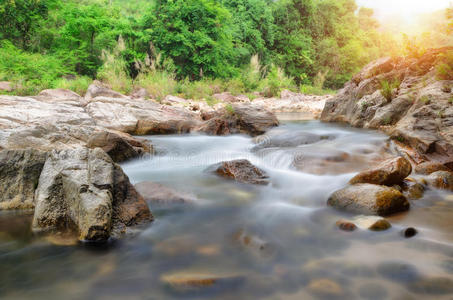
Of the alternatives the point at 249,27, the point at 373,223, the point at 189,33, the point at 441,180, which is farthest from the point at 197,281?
the point at 249,27

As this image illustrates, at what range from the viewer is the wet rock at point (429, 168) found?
4.29 m

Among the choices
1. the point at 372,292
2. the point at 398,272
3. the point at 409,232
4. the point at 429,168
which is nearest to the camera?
the point at 372,292

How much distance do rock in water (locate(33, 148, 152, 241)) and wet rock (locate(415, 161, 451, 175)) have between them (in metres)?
3.84

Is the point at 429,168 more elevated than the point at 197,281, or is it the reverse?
the point at 429,168

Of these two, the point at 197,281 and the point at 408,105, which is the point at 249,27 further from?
the point at 197,281

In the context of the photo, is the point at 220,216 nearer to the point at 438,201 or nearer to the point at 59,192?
the point at 59,192

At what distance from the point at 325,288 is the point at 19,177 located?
320 cm

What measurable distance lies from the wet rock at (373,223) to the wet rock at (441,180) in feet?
5.12

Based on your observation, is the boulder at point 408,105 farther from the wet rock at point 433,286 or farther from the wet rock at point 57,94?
the wet rock at point 57,94

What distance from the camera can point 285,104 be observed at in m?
14.4

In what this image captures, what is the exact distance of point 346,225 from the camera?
284cm

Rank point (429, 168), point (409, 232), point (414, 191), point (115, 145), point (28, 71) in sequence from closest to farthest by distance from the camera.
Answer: point (409, 232) → point (414, 191) → point (429, 168) → point (115, 145) → point (28, 71)

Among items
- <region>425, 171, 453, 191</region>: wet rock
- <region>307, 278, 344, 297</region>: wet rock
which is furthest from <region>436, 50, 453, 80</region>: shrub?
<region>307, 278, 344, 297</region>: wet rock

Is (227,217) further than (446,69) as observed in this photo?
No
